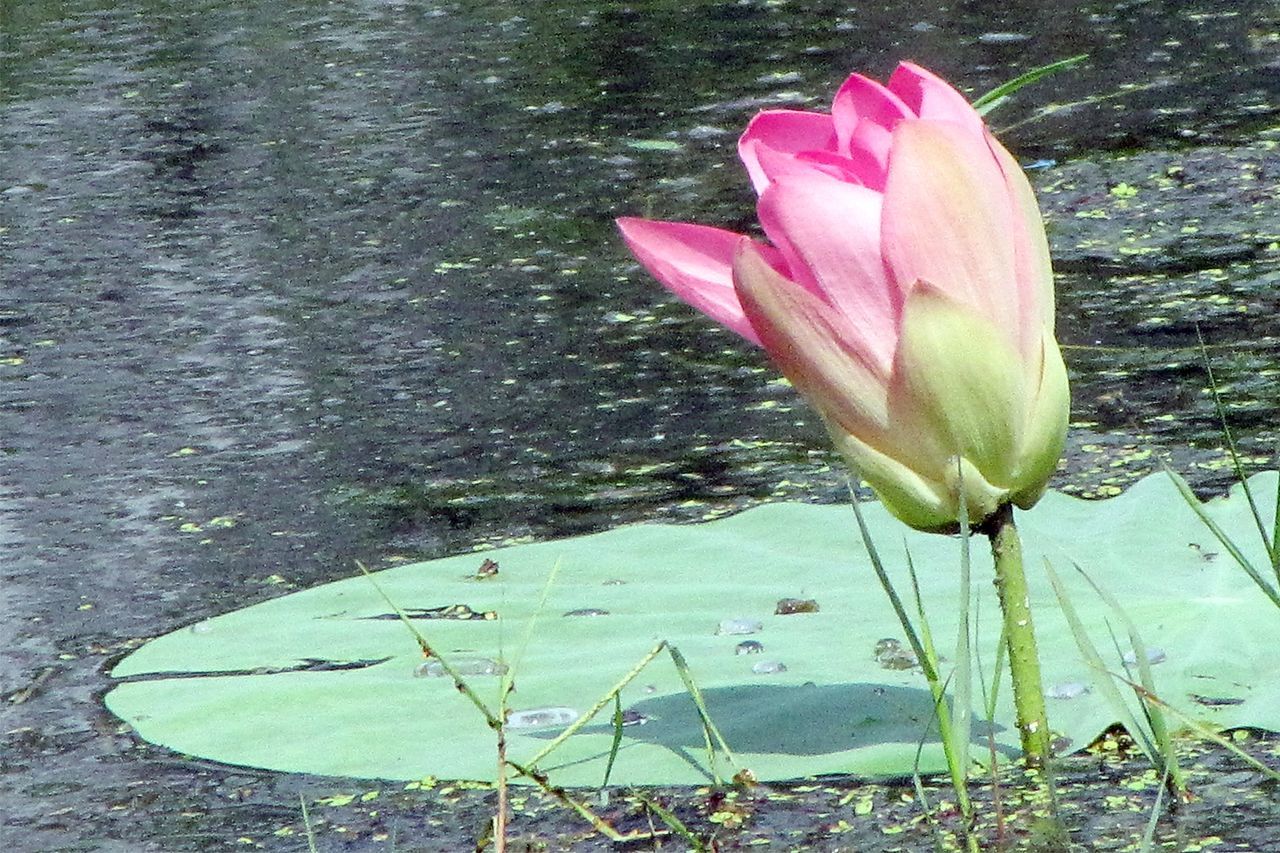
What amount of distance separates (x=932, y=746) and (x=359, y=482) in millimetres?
1147

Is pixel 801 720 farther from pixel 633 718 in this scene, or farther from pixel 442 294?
pixel 442 294

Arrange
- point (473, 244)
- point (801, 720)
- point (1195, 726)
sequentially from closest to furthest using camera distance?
point (1195, 726) → point (801, 720) → point (473, 244)

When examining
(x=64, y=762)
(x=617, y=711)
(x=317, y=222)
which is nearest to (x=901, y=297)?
(x=617, y=711)

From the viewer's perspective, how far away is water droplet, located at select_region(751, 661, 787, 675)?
51.8 inches

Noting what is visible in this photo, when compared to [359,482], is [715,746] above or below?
above

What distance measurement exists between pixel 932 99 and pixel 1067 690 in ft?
1.36

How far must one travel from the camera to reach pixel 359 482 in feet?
7.33

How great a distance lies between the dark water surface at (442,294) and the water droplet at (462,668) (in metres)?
0.16

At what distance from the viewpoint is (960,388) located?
0.99 m

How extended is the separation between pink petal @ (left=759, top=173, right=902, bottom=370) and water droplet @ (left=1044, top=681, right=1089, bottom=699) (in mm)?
342

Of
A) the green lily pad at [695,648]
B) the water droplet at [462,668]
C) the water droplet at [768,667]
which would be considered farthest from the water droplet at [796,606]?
the water droplet at [462,668]

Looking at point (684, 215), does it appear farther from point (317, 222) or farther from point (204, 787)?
point (204, 787)

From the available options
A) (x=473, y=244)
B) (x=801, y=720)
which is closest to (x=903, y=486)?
(x=801, y=720)

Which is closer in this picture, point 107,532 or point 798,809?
point 798,809
